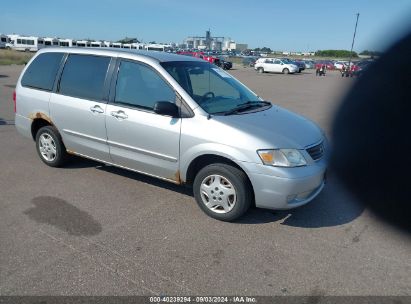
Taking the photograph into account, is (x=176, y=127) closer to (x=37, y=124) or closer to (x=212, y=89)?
(x=212, y=89)

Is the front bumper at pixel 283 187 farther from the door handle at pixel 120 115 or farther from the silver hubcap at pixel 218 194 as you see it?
the door handle at pixel 120 115

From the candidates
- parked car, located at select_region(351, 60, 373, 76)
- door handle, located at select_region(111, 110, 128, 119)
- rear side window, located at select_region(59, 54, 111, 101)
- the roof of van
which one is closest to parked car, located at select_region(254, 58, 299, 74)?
the roof of van

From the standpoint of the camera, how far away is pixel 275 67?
3894 cm

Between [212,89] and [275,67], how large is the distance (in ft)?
119

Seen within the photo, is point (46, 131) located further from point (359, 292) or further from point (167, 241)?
point (359, 292)

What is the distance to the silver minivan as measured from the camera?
3.55 metres

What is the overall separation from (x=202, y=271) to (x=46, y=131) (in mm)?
3377

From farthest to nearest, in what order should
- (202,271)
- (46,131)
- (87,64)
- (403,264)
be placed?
1. (46,131)
2. (87,64)
3. (403,264)
4. (202,271)

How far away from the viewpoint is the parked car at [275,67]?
38.4 meters

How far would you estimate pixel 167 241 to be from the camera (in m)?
3.37

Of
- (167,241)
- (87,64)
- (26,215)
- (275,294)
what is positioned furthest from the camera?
(87,64)

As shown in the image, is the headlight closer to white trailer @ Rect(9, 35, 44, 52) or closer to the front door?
the front door

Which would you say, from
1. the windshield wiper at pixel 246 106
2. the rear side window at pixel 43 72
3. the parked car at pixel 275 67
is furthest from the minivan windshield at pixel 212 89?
the parked car at pixel 275 67

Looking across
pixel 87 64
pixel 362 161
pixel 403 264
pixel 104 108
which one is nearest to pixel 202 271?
pixel 403 264
